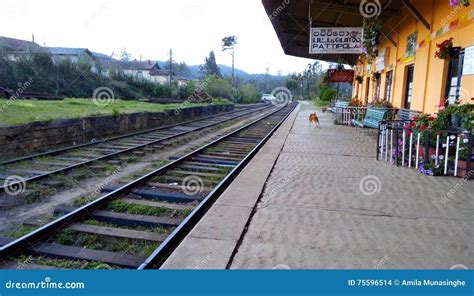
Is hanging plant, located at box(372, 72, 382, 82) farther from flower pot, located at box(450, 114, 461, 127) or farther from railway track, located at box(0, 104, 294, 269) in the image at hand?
railway track, located at box(0, 104, 294, 269)

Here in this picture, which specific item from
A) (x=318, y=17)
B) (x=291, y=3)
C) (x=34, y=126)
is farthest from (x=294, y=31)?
(x=34, y=126)

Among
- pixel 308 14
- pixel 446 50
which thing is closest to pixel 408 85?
pixel 446 50

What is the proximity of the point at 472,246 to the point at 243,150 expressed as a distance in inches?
289

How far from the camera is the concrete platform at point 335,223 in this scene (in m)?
3.12

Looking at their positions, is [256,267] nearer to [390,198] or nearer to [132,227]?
[132,227]

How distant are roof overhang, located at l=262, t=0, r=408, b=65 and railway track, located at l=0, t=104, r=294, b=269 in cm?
881

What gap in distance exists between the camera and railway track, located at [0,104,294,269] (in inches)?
137

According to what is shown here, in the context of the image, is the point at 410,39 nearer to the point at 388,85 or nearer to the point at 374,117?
the point at 374,117

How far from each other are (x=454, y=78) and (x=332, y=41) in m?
5.13

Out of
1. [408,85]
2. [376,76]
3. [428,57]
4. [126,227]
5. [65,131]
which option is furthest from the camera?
[376,76]

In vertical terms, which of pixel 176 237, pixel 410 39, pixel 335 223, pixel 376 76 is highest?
pixel 410 39

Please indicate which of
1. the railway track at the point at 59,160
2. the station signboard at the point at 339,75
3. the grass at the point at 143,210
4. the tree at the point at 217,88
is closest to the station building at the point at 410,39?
the station signboard at the point at 339,75

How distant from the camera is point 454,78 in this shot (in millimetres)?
8180

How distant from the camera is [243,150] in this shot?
409 inches
